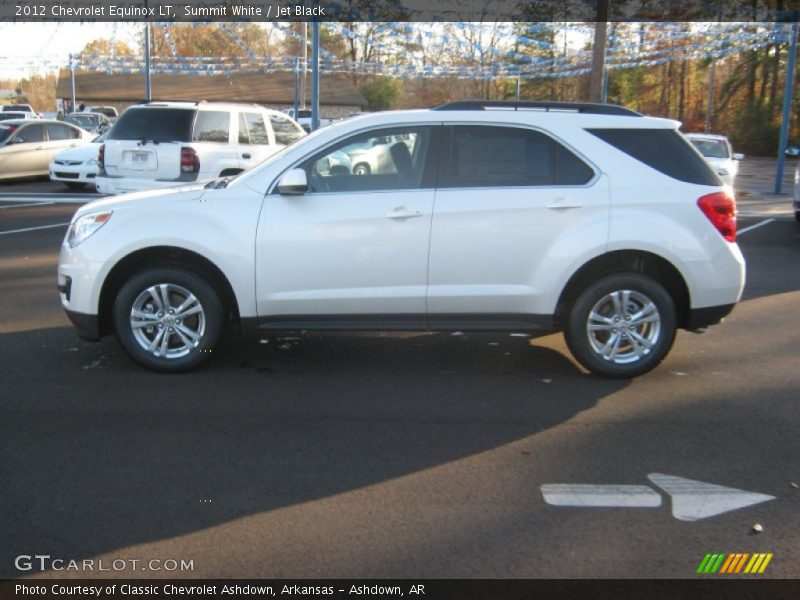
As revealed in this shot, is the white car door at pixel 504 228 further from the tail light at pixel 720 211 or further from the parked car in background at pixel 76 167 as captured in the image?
the parked car in background at pixel 76 167

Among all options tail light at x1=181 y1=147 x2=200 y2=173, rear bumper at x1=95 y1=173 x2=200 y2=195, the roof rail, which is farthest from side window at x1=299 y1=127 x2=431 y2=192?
rear bumper at x1=95 y1=173 x2=200 y2=195

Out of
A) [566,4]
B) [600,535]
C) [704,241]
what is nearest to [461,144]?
[704,241]

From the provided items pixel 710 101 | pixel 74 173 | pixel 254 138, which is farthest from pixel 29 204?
pixel 710 101

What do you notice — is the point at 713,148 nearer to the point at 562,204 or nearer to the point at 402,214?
the point at 562,204

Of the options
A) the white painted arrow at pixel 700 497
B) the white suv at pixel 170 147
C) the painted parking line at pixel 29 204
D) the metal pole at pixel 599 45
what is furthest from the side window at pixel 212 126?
the white painted arrow at pixel 700 497

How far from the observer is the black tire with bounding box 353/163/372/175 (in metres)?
6.11

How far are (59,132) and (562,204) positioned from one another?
18.7m

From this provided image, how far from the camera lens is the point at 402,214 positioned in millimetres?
5926

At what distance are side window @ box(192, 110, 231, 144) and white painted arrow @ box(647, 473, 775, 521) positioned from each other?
1005 cm

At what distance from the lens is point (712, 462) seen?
4723mm

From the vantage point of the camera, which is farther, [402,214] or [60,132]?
[60,132]

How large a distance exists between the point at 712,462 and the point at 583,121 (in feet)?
8.86

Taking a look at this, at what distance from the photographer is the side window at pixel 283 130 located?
1402 centimetres
